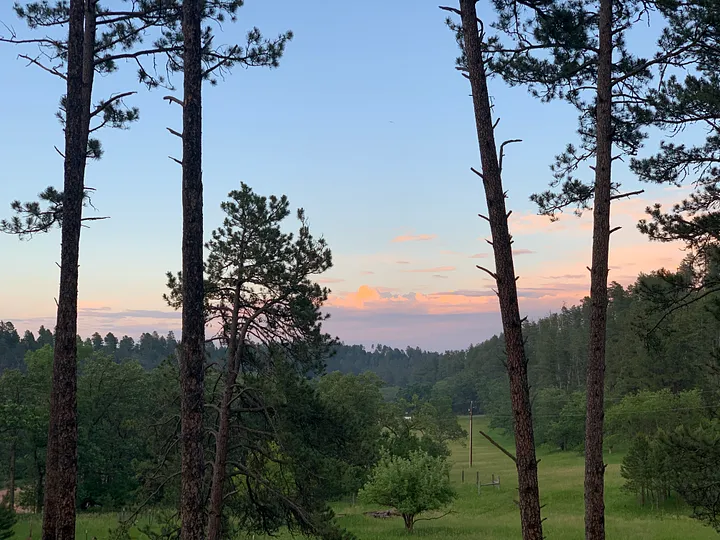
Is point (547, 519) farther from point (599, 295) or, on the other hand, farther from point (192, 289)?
point (192, 289)

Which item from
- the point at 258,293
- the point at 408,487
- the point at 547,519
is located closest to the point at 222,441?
the point at 258,293

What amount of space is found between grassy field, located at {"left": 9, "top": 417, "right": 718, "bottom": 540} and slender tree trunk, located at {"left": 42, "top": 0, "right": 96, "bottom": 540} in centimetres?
1831

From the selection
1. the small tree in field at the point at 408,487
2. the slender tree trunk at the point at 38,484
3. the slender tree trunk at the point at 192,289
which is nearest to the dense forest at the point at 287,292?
the slender tree trunk at the point at 192,289

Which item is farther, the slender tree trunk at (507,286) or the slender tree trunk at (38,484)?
the slender tree trunk at (38,484)

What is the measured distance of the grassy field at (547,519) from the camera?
29.3 meters

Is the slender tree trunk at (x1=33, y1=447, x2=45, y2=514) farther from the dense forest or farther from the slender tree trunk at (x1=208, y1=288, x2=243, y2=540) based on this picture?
the slender tree trunk at (x1=208, y1=288, x2=243, y2=540)

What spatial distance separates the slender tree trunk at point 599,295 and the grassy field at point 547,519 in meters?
14.5

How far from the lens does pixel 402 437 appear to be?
39.3 meters

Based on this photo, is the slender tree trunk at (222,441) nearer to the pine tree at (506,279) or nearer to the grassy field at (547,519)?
the pine tree at (506,279)

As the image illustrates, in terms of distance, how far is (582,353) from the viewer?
326 ft

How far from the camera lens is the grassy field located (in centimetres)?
2926

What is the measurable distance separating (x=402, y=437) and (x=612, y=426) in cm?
2262

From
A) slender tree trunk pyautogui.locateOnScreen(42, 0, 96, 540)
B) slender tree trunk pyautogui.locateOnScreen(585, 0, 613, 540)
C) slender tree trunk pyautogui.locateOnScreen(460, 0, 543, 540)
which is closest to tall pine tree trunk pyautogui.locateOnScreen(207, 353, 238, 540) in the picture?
slender tree trunk pyautogui.locateOnScreen(42, 0, 96, 540)

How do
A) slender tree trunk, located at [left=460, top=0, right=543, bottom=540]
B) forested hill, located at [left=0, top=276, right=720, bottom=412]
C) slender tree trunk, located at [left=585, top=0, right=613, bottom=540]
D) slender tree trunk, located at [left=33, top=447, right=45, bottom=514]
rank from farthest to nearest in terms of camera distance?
slender tree trunk, located at [left=33, top=447, right=45, bottom=514], forested hill, located at [left=0, top=276, right=720, bottom=412], slender tree trunk, located at [left=585, top=0, right=613, bottom=540], slender tree trunk, located at [left=460, top=0, right=543, bottom=540]
